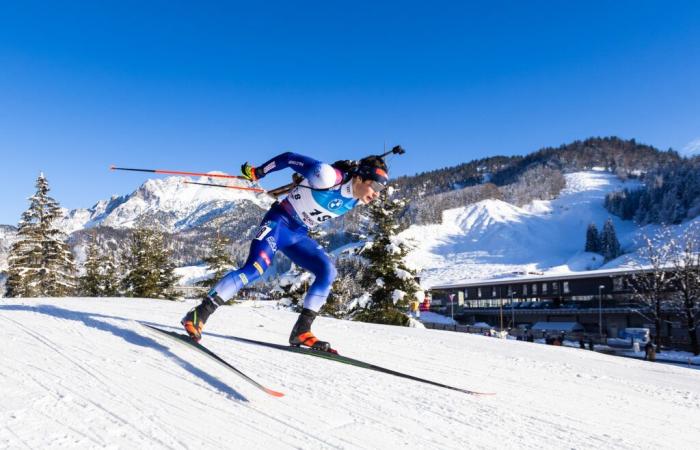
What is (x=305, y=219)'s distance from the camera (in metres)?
5.18

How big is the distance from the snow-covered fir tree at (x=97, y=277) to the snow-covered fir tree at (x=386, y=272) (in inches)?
1017

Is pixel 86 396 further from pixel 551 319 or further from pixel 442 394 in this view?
pixel 551 319

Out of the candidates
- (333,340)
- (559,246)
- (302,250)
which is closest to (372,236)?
(333,340)

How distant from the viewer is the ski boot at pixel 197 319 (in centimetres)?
454

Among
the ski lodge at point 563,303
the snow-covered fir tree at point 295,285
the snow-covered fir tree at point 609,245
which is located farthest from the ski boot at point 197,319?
the snow-covered fir tree at point 609,245

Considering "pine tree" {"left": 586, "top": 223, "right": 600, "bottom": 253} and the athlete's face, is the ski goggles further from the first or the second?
"pine tree" {"left": 586, "top": 223, "right": 600, "bottom": 253}

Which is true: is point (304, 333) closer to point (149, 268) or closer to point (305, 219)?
point (305, 219)

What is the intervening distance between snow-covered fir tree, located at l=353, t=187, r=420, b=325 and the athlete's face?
56.2 feet

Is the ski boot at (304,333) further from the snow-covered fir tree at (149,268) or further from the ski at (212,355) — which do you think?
the snow-covered fir tree at (149,268)

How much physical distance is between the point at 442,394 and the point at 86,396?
247 centimetres

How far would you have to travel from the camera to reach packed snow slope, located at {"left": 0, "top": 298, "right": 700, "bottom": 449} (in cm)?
248

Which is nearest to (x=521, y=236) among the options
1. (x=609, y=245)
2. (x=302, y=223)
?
(x=609, y=245)

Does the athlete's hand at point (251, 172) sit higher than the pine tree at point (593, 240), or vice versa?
the pine tree at point (593, 240)

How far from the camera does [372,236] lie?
23125mm
